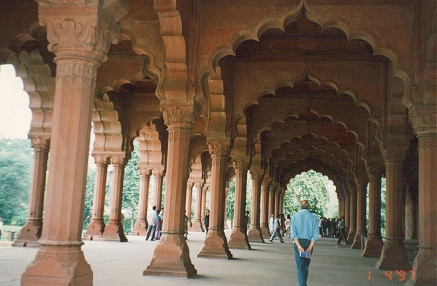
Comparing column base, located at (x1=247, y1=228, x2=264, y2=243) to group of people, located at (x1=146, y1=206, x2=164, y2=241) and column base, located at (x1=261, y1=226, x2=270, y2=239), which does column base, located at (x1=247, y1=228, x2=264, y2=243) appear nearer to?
group of people, located at (x1=146, y1=206, x2=164, y2=241)

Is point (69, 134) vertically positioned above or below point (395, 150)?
below

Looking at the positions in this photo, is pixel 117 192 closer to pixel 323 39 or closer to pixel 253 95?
pixel 253 95

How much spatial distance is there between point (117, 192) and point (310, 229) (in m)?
12.9

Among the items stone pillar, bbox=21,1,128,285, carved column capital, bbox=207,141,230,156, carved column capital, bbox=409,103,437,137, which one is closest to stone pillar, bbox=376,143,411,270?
carved column capital, bbox=409,103,437,137

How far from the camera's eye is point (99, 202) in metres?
18.7

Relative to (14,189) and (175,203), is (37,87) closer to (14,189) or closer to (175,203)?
(175,203)

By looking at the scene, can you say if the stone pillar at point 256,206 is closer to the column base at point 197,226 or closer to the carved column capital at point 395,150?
the carved column capital at point 395,150

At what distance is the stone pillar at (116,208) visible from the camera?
1861 cm

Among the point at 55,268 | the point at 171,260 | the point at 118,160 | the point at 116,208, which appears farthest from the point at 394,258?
the point at 118,160

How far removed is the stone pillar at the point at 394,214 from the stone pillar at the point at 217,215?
4083mm

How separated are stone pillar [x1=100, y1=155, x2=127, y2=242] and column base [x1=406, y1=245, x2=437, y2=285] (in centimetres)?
1188

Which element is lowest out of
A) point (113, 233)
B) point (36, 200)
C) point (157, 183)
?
point (113, 233)

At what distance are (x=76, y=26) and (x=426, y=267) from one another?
7153 millimetres

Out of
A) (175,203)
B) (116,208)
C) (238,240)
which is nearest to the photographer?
(175,203)
